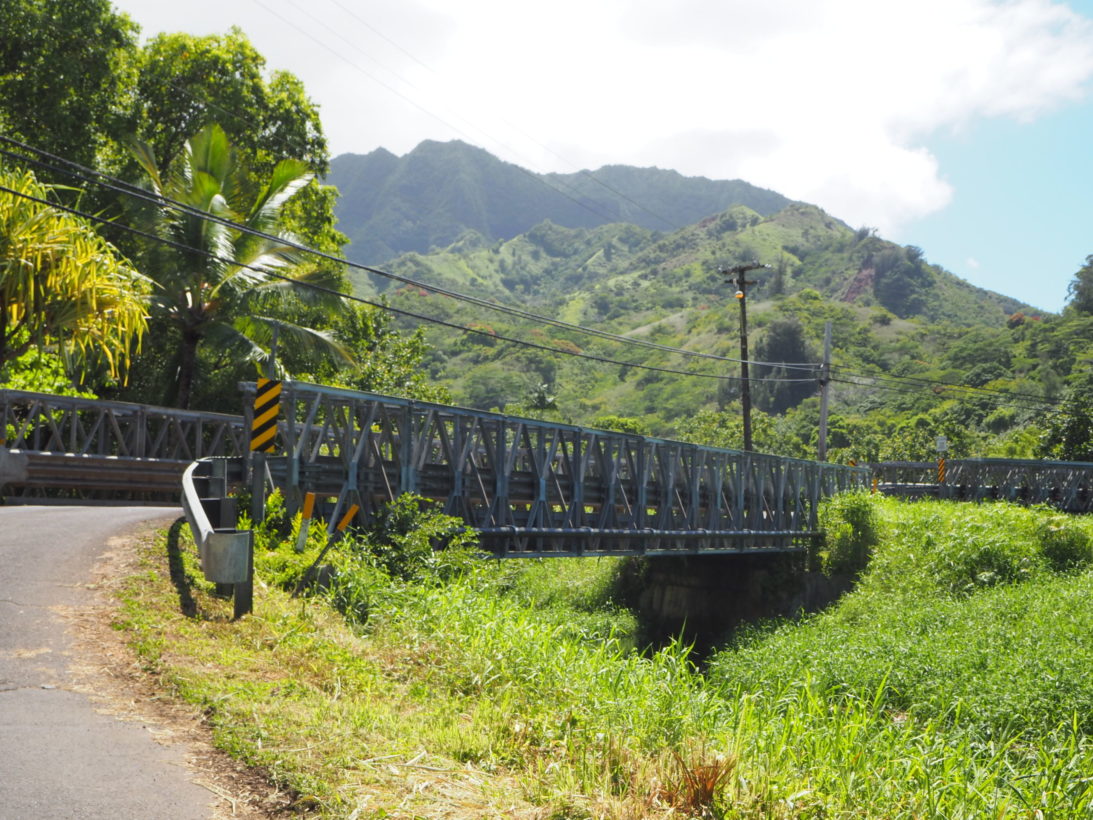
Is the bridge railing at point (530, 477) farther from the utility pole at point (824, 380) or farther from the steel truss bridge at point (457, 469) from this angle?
the utility pole at point (824, 380)

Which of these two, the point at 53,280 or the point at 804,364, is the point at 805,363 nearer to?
the point at 804,364

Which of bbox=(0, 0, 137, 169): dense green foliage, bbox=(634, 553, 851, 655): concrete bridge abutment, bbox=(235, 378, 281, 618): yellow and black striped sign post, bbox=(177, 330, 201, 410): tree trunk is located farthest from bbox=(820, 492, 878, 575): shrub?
bbox=(0, 0, 137, 169): dense green foliage

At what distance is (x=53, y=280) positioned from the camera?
1605cm

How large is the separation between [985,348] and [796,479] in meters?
67.1

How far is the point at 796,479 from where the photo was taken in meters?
28.6

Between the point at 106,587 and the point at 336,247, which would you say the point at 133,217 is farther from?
the point at 106,587

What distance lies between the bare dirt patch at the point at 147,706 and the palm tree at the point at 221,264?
1663 cm

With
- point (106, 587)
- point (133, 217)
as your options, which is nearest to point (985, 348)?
point (133, 217)

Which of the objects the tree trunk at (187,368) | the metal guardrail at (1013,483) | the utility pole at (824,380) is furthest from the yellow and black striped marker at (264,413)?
the metal guardrail at (1013,483)

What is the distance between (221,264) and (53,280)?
8.69 m

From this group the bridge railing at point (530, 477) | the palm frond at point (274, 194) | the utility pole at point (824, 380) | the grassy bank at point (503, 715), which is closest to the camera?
the grassy bank at point (503, 715)

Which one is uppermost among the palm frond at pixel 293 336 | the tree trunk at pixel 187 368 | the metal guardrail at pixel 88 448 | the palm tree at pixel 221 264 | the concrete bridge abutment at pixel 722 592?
the palm tree at pixel 221 264

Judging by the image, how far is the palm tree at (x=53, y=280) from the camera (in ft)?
51.1

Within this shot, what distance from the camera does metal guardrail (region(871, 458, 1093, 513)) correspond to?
1447 inches
